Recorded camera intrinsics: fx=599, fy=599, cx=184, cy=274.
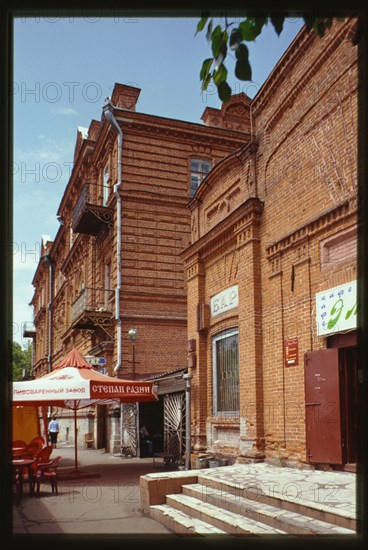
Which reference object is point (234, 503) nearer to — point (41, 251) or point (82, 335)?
point (82, 335)

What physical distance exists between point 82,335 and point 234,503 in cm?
2023

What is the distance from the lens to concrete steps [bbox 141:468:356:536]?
654 centimetres

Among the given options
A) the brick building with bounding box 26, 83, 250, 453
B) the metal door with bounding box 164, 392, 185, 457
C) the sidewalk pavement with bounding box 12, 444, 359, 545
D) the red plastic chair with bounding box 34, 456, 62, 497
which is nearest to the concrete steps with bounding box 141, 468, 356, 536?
the sidewalk pavement with bounding box 12, 444, 359, 545

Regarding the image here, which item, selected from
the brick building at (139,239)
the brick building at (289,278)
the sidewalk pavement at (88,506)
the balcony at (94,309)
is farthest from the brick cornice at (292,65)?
the balcony at (94,309)

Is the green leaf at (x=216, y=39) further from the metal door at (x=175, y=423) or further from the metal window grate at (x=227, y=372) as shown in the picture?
the metal door at (x=175, y=423)

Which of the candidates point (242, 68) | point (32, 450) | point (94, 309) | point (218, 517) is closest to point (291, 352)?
point (218, 517)

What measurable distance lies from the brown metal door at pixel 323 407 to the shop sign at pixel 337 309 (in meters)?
0.41

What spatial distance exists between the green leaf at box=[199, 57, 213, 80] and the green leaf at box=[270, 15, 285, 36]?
575mm

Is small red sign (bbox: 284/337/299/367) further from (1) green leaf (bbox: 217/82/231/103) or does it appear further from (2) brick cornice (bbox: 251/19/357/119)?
(1) green leaf (bbox: 217/82/231/103)

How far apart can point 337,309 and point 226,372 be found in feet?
16.1

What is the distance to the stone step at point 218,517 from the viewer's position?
6992 mm

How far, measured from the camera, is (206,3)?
366 centimetres

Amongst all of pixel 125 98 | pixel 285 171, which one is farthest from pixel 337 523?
pixel 125 98

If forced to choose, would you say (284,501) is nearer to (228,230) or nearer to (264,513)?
(264,513)
